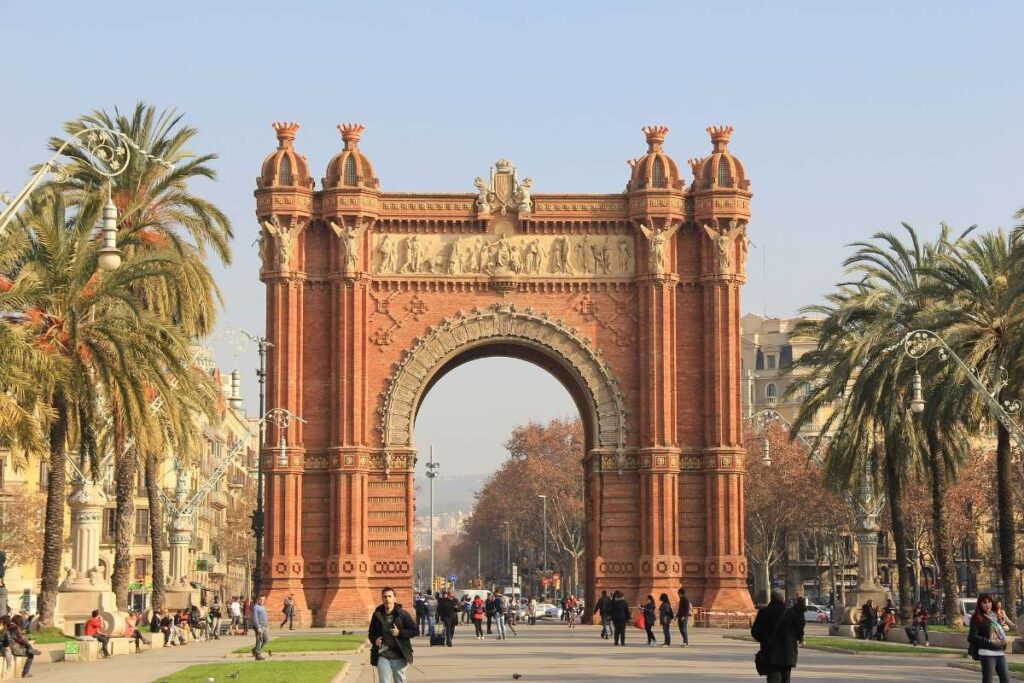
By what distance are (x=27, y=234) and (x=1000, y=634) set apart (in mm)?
24934

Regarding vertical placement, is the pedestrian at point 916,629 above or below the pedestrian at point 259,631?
below

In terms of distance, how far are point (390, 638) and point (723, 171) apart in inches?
1514

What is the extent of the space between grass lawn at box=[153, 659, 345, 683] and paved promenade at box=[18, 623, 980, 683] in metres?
0.59

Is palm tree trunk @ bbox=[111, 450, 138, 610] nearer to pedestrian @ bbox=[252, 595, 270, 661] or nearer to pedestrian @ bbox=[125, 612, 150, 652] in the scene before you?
pedestrian @ bbox=[125, 612, 150, 652]

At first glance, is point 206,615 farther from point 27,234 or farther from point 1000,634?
point 1000,634

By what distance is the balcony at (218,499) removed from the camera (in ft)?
392

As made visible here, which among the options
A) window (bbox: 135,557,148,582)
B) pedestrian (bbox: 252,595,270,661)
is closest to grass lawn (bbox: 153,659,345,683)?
pedestrian (bbox: 252,595,270,661)

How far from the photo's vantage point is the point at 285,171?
58656 millimetres

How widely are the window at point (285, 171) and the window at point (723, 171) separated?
47.2 ft

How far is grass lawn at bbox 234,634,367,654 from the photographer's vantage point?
41.6 metres

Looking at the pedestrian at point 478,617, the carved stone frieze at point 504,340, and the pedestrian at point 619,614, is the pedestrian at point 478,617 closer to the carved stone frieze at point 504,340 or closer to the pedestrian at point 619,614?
the carved stone frieze at point 504,340

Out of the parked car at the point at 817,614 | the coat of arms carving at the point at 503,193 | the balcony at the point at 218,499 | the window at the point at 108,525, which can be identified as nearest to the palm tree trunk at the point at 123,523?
the coat of arms carving at the point at 503,193

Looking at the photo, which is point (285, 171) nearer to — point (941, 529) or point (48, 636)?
point (48, 636)

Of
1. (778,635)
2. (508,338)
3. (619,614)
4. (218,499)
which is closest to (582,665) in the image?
(619,614)
